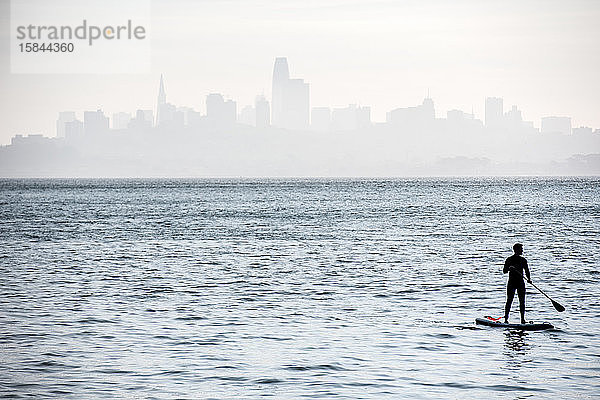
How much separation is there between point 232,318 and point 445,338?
6390 millimetres

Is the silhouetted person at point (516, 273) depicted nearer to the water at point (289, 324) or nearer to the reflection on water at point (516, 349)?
the reflection on water at point (516, 349)

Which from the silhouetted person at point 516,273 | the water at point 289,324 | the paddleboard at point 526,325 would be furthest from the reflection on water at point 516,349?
the silhouetted person at point 516,273

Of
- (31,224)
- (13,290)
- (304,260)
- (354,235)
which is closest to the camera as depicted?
(13,290)

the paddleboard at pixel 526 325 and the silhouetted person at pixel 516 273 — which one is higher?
the silhouetted person at pixel 516 273

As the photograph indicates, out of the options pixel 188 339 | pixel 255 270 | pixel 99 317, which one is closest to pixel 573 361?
pixel 188 339

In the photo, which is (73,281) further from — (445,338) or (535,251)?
(535,251)

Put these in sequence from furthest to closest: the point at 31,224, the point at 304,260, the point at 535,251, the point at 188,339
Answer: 1. the point at 31,224
2. the point at 535,251
3. the point at 304,260
4. the point at 188,339

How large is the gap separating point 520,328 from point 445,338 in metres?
2.49

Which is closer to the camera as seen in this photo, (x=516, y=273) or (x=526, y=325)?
(x=526, y=325)

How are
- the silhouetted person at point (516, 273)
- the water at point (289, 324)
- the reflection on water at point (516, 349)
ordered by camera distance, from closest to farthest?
the water at point (289, 324), the reflection on water at point (516, 349), the silhouetted person at point (516, 273)

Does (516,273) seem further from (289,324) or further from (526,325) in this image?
(289,324)

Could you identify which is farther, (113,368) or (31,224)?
(31,224)

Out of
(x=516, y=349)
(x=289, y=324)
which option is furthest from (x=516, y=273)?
(x=289, y=324)

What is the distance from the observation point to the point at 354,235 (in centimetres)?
6169
